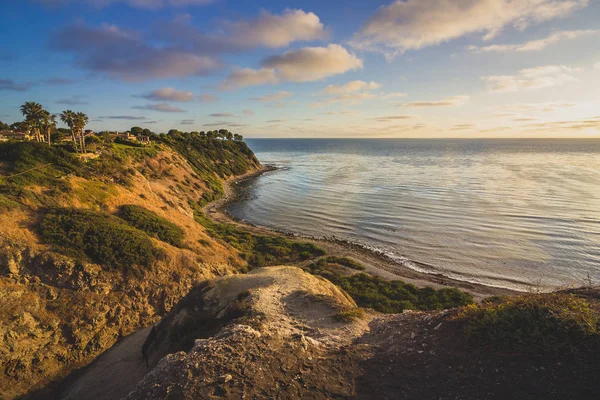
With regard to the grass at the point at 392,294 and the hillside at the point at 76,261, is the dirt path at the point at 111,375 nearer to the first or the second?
the hillside at the point at 76,261

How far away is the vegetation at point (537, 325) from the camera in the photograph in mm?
9023

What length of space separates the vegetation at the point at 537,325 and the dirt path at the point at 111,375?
1532cm

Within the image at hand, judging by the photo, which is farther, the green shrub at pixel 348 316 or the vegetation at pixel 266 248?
the vegetation at pixel 266 248

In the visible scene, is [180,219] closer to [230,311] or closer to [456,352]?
[230,311]

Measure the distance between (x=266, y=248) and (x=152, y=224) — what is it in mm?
13108

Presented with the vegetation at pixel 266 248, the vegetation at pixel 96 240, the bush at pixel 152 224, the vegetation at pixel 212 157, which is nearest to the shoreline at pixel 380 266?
the vegetation at pixel 266 248

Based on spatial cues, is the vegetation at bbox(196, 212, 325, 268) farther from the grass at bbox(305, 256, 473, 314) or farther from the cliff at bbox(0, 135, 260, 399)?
the grass at bbox(305, 256, 473, 314)

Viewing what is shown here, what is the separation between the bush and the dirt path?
33.9 ft

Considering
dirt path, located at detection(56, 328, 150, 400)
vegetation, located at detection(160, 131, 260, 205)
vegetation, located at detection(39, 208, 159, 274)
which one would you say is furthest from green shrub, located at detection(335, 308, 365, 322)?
vegetation, located at detection(160, 131, 260, 205)

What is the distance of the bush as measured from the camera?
91.0ft

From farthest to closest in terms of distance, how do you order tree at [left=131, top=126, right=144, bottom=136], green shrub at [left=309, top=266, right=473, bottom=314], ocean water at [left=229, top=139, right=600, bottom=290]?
tree at [left=131, top=126, right=144, bottom=136] < ocean water at [left=229, top=139, right=600, bottom=290] < green shrub at [left=309, top=266, right=473, bottom=314]

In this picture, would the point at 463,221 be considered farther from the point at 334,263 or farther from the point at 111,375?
the point at 111,375

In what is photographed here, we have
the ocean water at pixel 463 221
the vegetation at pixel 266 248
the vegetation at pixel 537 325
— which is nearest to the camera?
the vegetation at pixel 537 325

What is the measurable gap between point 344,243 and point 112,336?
27.0m
